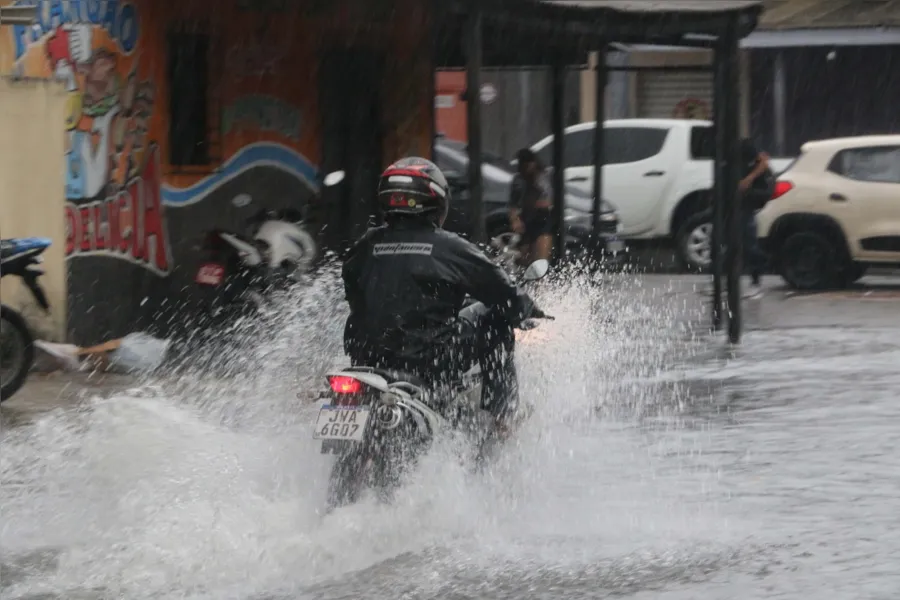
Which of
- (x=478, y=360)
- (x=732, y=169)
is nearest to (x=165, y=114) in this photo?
(x=732, y=169)

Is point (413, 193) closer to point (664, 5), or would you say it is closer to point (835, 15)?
point (664, 5)

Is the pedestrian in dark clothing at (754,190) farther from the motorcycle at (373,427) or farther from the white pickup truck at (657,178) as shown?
the motorcycle at (373,427)

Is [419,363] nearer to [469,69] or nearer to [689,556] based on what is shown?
[689,556]

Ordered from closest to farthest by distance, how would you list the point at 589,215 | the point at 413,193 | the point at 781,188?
the point at 413,193 → the point at 781,188 → the point at 589,215

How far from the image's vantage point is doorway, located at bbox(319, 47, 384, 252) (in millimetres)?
17719

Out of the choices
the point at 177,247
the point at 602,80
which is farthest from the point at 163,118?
the point at 602,80

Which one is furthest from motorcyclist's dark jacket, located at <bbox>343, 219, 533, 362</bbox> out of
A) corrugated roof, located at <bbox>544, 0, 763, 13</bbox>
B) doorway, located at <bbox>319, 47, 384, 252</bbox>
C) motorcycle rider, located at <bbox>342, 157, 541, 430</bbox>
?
doorway, located at <bbox>319, 47, 384, 252</bbox>

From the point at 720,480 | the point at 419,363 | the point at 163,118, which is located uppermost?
the point at 163,118

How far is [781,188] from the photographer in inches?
838

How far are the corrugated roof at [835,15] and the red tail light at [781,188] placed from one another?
37.9 ft

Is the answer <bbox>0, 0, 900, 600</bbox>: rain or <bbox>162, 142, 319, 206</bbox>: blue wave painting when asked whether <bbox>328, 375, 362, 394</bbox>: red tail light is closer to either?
<bbox>0, 0, 900, 600</bbox>: rain

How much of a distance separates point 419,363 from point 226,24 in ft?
30.5

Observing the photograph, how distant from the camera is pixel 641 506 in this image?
8.58m

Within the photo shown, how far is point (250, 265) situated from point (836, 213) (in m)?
8.57
